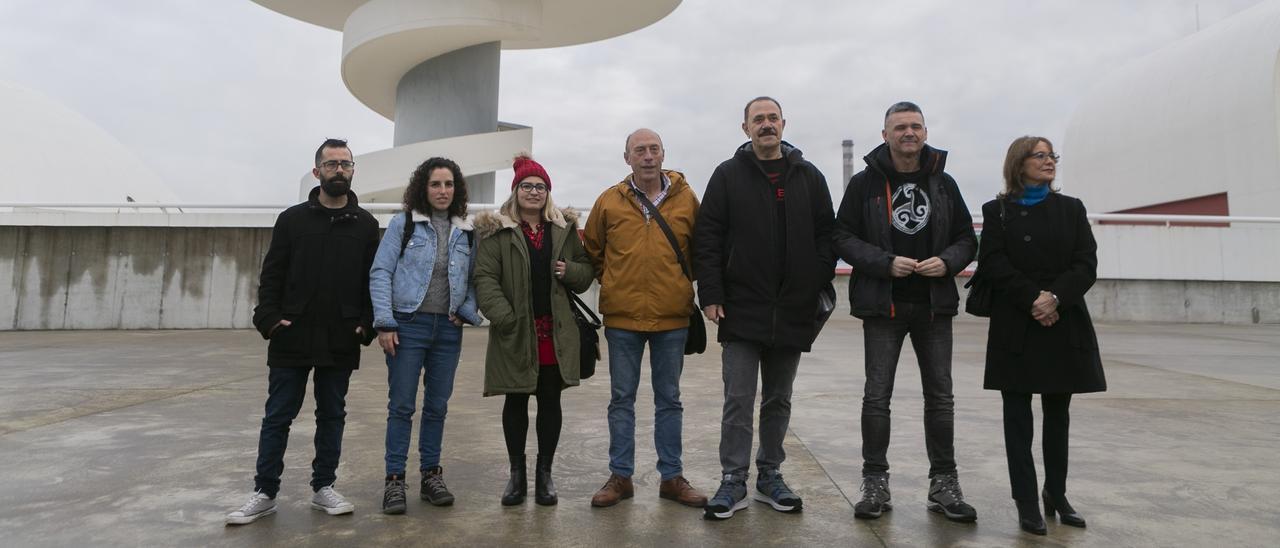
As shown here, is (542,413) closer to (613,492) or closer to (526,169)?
(613,492)

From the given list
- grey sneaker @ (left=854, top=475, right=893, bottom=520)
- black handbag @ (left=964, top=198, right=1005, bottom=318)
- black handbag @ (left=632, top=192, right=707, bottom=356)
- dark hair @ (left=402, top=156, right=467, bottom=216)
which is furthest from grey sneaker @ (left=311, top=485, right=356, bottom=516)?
black handbag @ (left=964, top=198, right=1005, bottom=318)

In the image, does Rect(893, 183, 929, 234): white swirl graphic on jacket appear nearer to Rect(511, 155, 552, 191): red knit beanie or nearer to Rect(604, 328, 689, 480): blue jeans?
Rect(604, 328, 689, 480): blue jeans

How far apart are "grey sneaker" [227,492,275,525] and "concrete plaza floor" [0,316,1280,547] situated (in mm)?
40

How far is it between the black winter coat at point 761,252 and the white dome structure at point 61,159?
37.0 meters

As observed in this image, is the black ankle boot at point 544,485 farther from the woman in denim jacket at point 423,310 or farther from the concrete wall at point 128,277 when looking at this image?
the concrete wall at point 128,277

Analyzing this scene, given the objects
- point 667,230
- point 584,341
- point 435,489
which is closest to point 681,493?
point 584,341

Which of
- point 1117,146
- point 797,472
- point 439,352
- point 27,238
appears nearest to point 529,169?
point 439,352

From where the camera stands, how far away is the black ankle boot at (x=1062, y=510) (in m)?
2.87

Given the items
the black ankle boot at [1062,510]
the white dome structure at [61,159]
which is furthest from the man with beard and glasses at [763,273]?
the white dome structure at [61,159]

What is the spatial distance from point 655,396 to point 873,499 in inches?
40.8

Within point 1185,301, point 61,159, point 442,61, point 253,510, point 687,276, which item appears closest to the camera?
point 253,510

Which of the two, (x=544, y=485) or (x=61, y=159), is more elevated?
(x=61, y=159)

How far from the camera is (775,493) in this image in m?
3.12

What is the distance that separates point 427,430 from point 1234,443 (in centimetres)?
454
